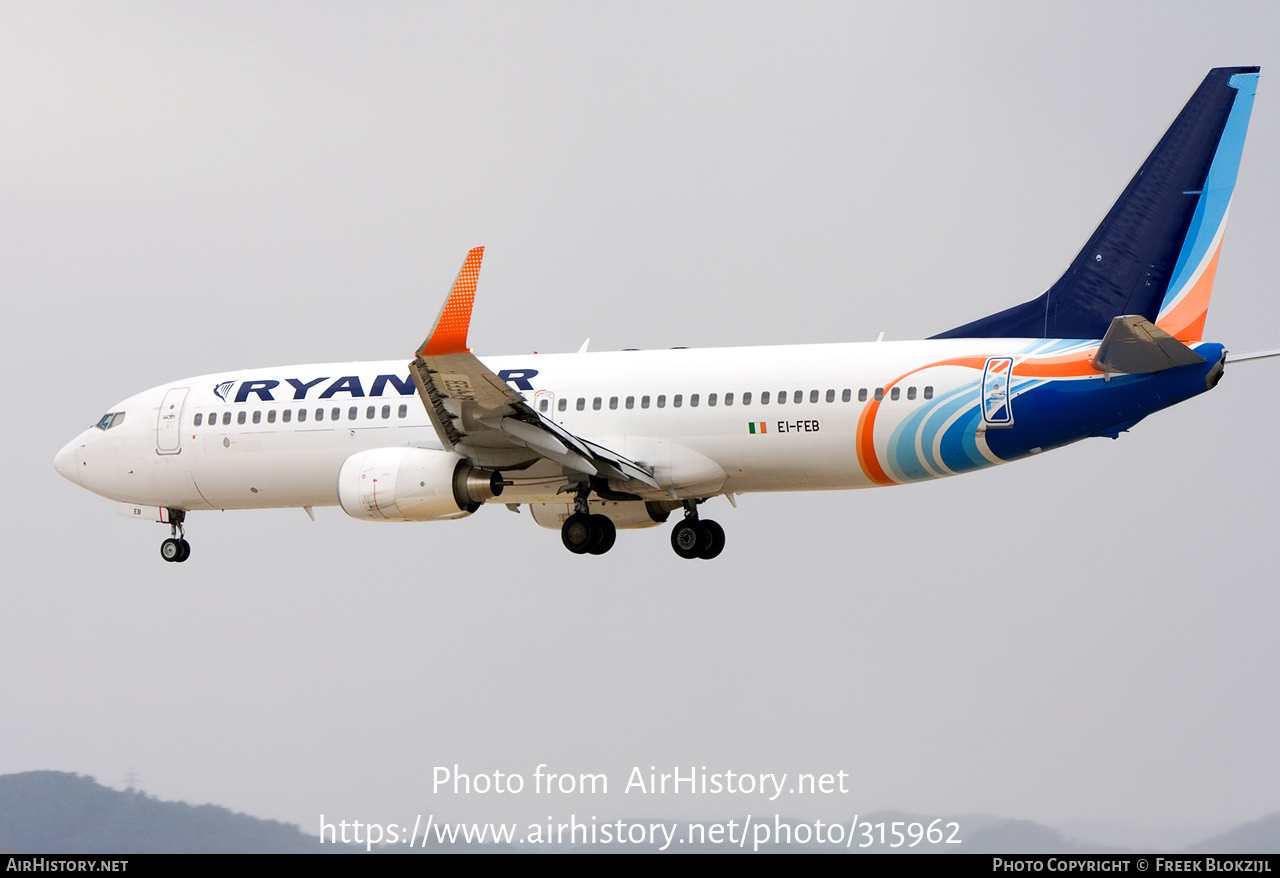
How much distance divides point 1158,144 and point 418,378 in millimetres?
13383

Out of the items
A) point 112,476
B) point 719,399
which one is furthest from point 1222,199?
point 112,476

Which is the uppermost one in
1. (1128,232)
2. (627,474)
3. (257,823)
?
(1128,232)

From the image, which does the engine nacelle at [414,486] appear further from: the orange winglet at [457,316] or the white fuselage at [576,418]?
the orange winglet at [457,316]

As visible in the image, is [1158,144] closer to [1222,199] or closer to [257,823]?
[1222,199]

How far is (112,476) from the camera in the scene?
3941 centimetres

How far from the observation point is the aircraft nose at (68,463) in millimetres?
40188

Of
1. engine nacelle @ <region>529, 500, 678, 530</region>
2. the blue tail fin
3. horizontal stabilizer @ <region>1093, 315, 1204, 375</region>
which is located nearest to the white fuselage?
the blue tail fin

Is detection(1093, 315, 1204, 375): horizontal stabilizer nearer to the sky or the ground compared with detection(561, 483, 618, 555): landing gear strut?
nearer to the sky

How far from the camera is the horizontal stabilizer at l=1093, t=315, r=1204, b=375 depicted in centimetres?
3016

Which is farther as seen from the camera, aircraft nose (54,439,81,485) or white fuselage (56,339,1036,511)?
aircraft nose (54,439,81,485)

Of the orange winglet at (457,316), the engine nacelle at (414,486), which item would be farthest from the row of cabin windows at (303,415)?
the orange winglet at (457,316)

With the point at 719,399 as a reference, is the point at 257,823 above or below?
below

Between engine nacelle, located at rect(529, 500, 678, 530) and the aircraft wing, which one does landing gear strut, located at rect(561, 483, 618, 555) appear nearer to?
the aircraft wing

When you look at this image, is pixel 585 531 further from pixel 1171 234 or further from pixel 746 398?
pixel 1171 234
